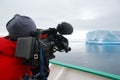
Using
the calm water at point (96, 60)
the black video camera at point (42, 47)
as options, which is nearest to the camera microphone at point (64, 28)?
the black video camera at point (42, 47)

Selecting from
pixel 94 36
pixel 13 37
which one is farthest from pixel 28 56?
pixel 94 36

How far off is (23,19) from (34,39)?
4.8 inches

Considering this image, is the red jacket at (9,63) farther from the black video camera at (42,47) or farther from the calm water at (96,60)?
the calm water at (96,60)

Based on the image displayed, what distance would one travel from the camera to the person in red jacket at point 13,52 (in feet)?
1.63

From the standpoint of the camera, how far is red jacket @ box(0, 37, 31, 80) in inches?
19.4

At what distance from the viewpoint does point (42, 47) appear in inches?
19.4

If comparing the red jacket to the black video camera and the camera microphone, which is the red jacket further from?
the camera microphone

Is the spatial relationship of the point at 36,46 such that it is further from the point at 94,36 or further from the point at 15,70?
the point at 94,36

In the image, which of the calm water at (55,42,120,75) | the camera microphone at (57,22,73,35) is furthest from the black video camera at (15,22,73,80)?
the calm water at (55,42,120,75)

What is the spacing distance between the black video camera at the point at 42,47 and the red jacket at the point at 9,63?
29 millimetres

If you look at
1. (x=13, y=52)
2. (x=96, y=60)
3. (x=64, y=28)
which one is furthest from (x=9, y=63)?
(x=96, y=60)

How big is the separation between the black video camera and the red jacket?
0.10 ft

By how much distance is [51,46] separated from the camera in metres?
0.55

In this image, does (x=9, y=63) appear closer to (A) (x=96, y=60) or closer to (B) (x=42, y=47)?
(B) (x=42, y=47)
